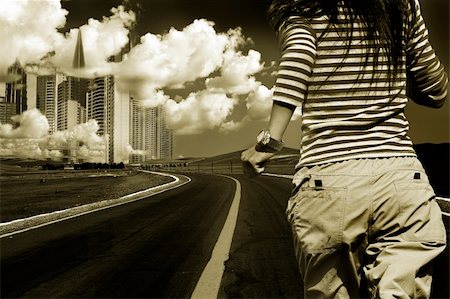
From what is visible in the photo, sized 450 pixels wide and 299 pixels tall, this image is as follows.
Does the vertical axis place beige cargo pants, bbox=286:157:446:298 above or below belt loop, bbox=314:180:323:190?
below

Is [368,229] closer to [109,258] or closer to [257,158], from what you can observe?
[257,158]

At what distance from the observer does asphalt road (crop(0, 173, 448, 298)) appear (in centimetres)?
447

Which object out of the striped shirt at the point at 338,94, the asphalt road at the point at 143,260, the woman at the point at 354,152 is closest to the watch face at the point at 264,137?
the woman at the point at 354,152

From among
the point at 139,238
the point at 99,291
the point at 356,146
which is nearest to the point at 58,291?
the point at 99,291

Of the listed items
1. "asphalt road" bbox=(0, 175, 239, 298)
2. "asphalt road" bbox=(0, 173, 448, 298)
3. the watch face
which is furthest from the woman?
"asphalt road" bbox=(0, 175, 239, 298)

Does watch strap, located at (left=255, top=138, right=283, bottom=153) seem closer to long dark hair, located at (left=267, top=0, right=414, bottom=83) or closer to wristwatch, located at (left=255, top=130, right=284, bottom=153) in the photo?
wristwatch, located at (left=255, top=130, right=284, bottom=153)

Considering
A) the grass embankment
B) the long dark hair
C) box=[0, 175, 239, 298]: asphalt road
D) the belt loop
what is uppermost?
the long dark hair

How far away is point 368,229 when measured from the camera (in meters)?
1.72

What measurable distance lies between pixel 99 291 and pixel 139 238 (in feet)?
10.5

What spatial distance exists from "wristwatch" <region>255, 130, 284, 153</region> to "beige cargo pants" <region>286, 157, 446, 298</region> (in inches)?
6.5

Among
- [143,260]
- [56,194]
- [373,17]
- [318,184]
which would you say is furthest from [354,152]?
[56,194]

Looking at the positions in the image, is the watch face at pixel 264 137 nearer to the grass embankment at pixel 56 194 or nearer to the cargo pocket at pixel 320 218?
the cargo pocket at pixel 320 218

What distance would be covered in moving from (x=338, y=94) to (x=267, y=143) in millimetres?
326

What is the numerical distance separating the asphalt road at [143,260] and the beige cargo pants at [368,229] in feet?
8.41
